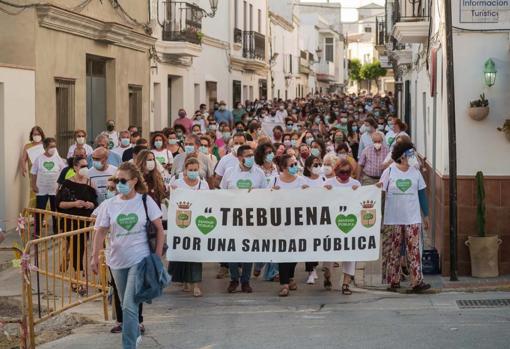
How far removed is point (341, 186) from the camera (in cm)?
1208

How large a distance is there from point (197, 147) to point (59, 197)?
3830 mm

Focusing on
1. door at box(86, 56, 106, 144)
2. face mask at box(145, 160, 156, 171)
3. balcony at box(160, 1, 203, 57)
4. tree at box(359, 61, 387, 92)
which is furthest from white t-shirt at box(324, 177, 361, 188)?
tree at box(359, 61, 387, 92)

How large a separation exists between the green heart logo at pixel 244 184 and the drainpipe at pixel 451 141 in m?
2.42

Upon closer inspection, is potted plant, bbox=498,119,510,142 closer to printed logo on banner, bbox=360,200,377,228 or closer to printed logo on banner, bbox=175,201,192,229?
printed logo on banner, bbox=360,200,377,228

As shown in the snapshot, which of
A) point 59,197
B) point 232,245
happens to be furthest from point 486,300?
point 59,197

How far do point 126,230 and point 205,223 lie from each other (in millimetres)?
3306

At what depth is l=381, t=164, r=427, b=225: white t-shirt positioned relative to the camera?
38.7 feet

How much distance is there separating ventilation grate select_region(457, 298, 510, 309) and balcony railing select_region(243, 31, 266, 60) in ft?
104

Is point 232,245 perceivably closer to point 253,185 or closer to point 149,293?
point 253,185

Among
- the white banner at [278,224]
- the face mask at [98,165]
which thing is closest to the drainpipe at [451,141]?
the white banner at [278,224]

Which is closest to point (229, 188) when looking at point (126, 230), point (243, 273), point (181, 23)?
point (243, 273)

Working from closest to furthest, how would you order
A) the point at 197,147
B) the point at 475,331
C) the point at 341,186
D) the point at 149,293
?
the point at 149,293, the point at 475,331, the point at 341,186, the point at 197,147

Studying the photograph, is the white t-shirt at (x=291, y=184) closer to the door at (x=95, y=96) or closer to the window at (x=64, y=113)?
the window at (x=64, y=113)

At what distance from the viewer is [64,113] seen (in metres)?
20.4
